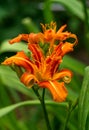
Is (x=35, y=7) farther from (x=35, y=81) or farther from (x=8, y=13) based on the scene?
(x=35, y=81)

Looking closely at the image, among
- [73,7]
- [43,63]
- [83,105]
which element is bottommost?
[83,105]

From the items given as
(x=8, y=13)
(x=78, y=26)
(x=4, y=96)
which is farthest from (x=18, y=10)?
(x=4, y=96)

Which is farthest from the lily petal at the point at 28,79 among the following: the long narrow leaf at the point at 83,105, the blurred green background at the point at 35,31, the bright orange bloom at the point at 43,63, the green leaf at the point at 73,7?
the green leaf at the point at 73,7

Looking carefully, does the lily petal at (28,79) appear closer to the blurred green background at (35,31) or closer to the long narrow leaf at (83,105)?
the long narrow leaf at (83,105)

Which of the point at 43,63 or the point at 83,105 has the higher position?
the point at 43,63

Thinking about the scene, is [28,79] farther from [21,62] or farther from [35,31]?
[35,31]

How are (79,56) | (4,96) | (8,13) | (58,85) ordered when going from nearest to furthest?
1. (58,85)
2. (4,96)
3. (8,13)
4. (79,56)

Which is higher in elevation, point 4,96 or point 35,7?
point 35,7

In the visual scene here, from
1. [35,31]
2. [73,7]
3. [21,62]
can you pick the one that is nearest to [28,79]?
[21,62]
